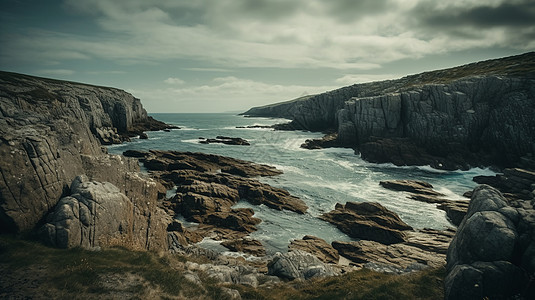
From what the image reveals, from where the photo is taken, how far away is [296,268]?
57.5 feet

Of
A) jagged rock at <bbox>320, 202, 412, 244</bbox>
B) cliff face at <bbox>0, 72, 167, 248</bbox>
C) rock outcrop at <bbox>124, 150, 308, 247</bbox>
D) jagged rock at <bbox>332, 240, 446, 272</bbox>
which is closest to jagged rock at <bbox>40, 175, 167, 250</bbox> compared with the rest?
cliff face at <bbox>0, 72, 167, 248</bbox>

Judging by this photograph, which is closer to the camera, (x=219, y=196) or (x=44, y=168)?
(x=44, y=168)

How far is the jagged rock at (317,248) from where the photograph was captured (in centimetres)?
2318

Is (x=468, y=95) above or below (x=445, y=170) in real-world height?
above

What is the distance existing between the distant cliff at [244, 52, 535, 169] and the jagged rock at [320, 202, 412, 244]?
3478 cm

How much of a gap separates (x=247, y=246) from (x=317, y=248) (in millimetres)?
6726

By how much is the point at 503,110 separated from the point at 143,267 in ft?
255

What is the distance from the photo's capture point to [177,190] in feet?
118

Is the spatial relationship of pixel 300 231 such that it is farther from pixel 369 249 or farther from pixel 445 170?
pixel 445 170

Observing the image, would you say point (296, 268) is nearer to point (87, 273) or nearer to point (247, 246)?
point (247, 246)

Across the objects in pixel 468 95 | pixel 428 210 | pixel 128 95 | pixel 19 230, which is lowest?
pixel 428 210

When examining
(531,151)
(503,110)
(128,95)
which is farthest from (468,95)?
(128,95)

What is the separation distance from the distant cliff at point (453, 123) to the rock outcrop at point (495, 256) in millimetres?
51726

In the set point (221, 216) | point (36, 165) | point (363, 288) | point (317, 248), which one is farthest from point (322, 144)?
point (36, 165)
